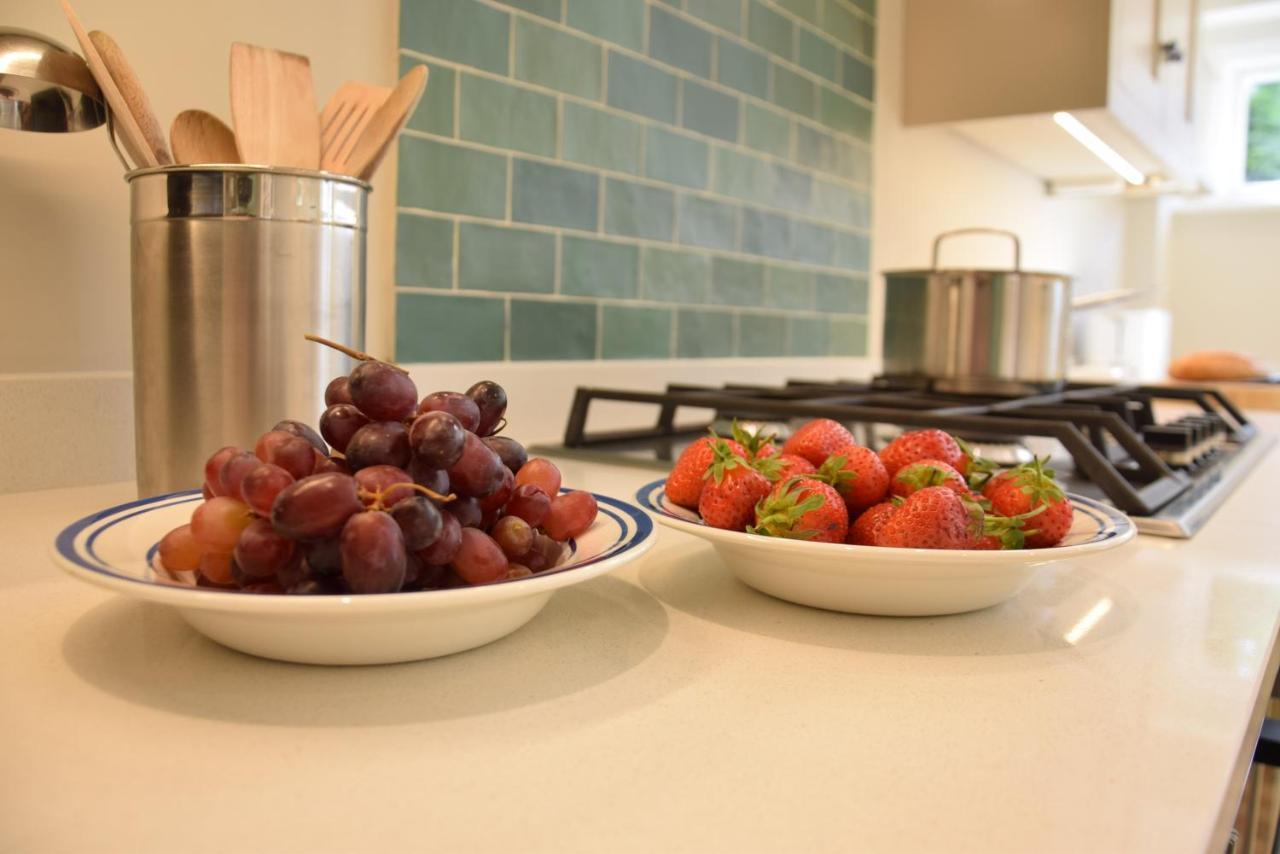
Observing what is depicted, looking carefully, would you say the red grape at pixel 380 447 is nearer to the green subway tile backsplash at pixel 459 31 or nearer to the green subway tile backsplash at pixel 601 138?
the green subway tile backsplash at pixel 459 31

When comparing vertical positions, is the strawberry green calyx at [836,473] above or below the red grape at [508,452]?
below

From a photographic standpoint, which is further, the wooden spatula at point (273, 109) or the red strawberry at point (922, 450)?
the wooden spatula at point (273, 109)

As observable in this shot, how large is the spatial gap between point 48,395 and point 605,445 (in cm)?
56

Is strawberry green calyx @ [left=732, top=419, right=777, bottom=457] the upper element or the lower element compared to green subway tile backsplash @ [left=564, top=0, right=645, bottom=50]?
lower

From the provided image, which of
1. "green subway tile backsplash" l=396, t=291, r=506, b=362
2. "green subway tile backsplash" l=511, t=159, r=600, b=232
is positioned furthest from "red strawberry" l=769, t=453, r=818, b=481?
"green subway tile backsplash" l=511, t=159, r=600, b=232

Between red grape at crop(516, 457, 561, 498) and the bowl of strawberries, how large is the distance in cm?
7

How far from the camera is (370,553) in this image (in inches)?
14.6

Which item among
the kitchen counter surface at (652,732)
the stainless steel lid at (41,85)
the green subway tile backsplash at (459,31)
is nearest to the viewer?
the kitchen counter surface at (652,732)

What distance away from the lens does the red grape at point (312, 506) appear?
0.37 meters

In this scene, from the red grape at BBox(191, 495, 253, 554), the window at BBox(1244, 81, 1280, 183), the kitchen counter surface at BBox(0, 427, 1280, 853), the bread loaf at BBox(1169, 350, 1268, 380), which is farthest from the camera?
the window at BBox(1244, 81, 1280, 183)

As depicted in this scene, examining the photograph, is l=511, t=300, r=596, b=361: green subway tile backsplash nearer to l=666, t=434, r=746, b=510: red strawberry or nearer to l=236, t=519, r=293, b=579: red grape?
l=666, t=434, r=746, b=510: red strawberry

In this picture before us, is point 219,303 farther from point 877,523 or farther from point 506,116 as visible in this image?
point 506,116

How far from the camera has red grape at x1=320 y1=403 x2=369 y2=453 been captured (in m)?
0.46

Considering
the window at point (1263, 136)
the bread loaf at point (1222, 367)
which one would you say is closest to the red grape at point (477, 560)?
the bread loaf at point (1222, 367)
